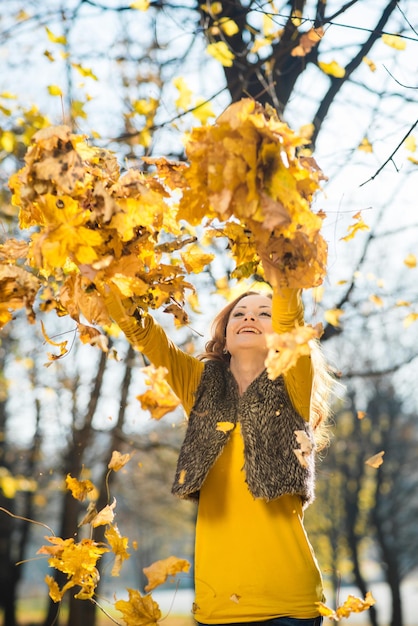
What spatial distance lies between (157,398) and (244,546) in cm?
69

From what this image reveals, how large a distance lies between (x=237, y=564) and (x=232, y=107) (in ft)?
4.92

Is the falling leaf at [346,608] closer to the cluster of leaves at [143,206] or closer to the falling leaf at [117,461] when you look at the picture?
the falling leaf at [117,461]

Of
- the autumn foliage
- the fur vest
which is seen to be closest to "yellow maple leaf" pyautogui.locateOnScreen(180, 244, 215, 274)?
the autumn foliage

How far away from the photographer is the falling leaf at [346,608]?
6.86 feet

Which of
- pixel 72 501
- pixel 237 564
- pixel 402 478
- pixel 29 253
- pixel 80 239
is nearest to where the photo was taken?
pixel 80 239

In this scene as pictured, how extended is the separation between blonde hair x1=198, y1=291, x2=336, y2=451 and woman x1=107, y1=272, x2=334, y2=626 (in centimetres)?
24

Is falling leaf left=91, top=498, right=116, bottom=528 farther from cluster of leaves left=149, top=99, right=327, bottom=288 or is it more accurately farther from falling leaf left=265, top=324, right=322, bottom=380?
cluster of leaves left=149, top=99, right=327, bottom=288

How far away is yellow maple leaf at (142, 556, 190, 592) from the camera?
2.15 metres

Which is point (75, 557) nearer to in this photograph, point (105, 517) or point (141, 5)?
point (105, 517)

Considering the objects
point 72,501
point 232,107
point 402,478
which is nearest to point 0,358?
point 72,501

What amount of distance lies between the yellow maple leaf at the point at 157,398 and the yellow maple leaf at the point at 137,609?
66 cm

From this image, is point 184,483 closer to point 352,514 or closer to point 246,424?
point 246,424

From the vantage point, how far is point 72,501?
26.1 ft

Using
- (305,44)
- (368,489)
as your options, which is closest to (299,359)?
(305,44)
